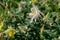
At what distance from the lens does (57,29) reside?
2.09m

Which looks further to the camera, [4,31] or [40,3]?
[40,3]

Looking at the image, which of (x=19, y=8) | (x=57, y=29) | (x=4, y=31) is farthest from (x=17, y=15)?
(x=57, y=29)

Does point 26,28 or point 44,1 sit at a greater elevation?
point 44,1

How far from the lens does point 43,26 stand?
2078 millimetres

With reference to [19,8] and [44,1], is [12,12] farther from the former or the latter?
[44,1]

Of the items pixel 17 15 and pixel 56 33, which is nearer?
pixel 56 33

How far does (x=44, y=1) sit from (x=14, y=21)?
0.33 meters

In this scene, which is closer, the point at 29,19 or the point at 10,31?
the point at 10,31

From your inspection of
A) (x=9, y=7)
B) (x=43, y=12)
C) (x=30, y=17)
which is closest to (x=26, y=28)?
(x=30, y=17)

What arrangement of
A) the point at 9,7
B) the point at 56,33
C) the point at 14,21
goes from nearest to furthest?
the point at 56,33 → the point at 14,21 → the point at 9,7

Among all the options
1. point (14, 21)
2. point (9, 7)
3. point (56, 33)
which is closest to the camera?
point (56, 33)

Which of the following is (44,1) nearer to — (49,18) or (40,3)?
(40,3)

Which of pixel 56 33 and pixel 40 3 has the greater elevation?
pixel 40 3

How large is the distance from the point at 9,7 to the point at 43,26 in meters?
0.48
